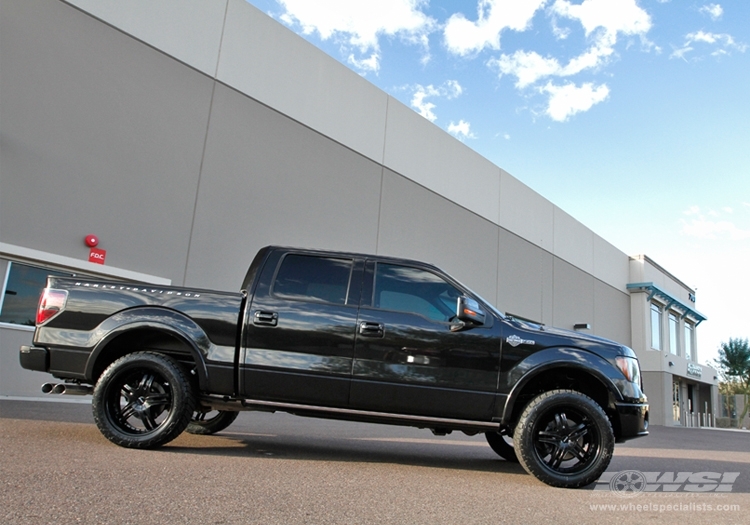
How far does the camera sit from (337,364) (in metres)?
5.53

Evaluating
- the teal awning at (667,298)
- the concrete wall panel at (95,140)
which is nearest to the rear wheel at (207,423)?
the concrete wall panel at (95,140)

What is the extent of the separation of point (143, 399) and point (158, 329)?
0.66 metres

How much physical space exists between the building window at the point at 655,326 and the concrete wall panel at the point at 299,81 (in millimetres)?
26477

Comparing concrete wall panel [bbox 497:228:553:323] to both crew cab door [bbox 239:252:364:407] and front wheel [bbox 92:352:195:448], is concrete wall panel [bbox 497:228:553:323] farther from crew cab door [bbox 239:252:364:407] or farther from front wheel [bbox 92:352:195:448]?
front wheel [bbox 92:352:195:448]

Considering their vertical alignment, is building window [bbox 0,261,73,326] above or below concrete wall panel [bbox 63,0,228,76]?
below

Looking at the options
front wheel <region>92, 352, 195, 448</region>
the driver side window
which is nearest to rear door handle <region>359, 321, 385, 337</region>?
the driver side window

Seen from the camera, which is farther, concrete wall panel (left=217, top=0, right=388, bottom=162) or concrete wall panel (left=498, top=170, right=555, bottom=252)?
concrete wall panel (left=498, top=170, right=555, bottom=252)

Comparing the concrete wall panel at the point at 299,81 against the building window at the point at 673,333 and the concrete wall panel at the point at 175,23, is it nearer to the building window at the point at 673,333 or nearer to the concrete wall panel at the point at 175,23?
the concrete wall panel at the point at 175,23

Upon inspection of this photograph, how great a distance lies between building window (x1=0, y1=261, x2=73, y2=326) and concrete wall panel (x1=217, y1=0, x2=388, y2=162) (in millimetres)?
6611

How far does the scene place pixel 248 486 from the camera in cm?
419

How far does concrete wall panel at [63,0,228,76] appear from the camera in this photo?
517 inches

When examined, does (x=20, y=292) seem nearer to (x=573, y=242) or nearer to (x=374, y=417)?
Answer: (x=374, y=417)

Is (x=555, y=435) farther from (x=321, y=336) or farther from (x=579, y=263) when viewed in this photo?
(x=579, y=263)

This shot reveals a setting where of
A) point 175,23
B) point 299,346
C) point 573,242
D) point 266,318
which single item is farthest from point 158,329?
point 573,242
